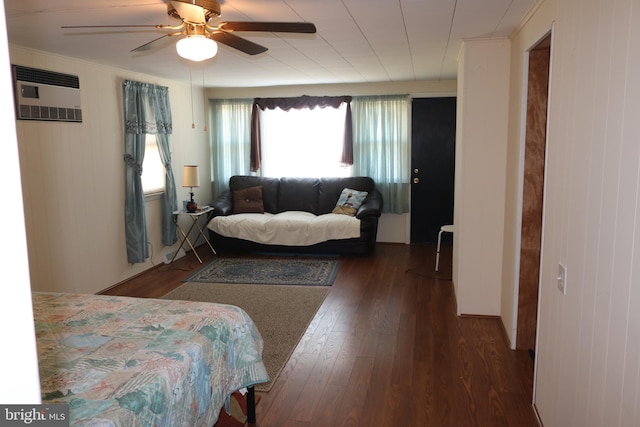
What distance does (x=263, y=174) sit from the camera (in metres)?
7.35

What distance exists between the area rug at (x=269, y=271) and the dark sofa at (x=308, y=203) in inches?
10.1

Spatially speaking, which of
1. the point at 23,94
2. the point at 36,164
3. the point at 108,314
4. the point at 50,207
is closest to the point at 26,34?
the point at 23,94

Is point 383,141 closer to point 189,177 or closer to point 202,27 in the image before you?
point 189,177

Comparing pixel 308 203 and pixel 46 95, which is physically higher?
pixel 46 95

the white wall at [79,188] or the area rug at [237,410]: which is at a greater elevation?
the white wall at [79,188]

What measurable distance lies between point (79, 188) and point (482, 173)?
366cm

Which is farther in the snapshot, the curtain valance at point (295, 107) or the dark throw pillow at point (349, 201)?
the curtain valance at point (295, 107)

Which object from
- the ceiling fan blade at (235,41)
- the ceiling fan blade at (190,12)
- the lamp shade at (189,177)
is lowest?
the lamp shade at (189,177)

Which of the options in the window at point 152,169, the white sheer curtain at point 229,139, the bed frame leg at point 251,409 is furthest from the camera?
the white sheer curtain at point 229,139

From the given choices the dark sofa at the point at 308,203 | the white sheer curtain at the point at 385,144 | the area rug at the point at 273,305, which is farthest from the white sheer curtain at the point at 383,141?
the area rug at the point at 273,305

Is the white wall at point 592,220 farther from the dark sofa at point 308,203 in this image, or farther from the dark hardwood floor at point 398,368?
the dark sofa at point 308,203

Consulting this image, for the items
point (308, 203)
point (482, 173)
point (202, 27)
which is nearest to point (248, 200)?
point (308, 203)

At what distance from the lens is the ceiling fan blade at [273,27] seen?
8.15 ft

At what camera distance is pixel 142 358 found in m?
1.90
